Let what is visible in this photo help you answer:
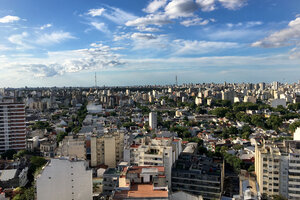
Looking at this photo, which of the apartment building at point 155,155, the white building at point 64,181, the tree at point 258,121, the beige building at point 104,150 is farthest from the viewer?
the tree at point 258,121

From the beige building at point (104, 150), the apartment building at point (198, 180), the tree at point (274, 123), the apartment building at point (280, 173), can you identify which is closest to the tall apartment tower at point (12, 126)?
the beige building at point (104, 150)

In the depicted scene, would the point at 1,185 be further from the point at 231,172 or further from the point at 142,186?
the point at 231,172

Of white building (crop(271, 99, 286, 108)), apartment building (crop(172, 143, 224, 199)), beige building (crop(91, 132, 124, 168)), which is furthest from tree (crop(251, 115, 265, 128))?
beige building (crop(91, 132, 124, 168))

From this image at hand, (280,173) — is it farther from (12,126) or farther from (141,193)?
(12,126)

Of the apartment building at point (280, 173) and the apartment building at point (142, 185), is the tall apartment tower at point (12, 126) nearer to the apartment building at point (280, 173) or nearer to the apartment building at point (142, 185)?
the apartment building at point (142, 185)

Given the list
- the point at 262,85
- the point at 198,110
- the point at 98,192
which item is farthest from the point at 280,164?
the point at 262,85

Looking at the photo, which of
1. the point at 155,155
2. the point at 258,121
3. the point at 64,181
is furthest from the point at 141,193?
the point at 258,121
